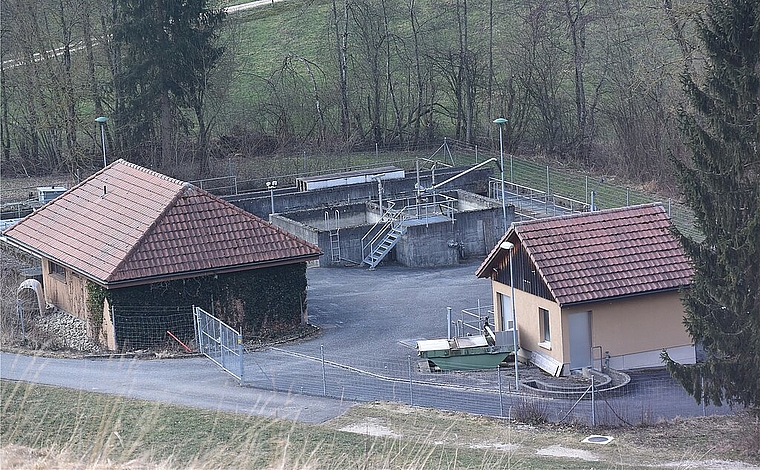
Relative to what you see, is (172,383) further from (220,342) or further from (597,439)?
(597,439)

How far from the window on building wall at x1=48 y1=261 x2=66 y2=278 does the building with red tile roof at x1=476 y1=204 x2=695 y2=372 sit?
38.0 feet

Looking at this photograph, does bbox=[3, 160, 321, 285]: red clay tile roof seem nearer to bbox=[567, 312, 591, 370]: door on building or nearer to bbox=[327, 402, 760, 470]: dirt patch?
bbox=[567, 312, 591, 370]: door on building

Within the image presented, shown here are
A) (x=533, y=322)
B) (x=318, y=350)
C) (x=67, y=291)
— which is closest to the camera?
(x=533, y=322)

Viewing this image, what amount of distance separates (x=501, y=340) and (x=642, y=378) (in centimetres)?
319

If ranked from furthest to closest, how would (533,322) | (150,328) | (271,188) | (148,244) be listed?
1. (271,188)
2. (148,244)
3. (150,328)
4. (533,322)

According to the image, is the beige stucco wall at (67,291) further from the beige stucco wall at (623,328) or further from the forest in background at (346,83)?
the forest in background at (346,83)

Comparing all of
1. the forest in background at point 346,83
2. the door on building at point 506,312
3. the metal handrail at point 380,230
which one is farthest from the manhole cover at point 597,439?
the forest in background at point 346,83

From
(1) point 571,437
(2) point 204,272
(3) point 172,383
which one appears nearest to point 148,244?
(2) point 204,272

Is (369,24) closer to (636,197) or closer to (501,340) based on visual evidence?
(636,197)

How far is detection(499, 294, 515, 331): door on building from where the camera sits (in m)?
28.3

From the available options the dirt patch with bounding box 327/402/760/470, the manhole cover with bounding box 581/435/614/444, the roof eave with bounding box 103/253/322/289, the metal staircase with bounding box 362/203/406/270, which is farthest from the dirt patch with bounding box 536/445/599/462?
the metal staircase with bounding box 362/203/406/270

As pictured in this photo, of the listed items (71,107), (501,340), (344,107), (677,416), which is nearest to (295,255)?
(501,340)

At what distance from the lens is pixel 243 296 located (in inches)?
1174

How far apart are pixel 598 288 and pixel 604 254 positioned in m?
1.19
